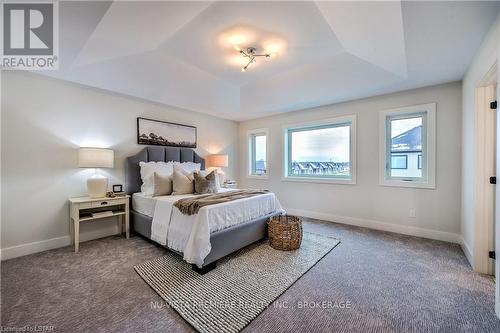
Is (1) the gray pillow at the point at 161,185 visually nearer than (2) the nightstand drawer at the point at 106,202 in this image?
No

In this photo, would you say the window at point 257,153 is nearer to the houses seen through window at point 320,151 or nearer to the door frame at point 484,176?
the houses seen through window at point 320,151

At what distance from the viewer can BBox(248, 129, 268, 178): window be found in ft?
17.2

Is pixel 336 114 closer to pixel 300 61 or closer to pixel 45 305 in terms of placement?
pixel 300 61

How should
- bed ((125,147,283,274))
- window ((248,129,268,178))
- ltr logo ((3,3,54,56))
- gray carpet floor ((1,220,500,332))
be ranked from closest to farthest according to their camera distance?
gray carpet floor ((1,220,500,332)), ltr logo ((3,3,54,56)), bed ((125,147,283,274)), window ((248,129,268,178))

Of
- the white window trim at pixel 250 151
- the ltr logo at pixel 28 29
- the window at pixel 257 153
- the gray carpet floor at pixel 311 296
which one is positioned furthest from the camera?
the window at pixel 257 153

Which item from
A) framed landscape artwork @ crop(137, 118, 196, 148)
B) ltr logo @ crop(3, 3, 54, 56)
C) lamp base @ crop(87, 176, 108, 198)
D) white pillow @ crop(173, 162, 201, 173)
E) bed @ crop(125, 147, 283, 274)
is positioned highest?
ltr logo @ crop(3, 3, 54, 56)

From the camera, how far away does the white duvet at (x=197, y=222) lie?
211cm

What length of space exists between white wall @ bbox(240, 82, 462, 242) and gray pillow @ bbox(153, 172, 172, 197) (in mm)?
2536

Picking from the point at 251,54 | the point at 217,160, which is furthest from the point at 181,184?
the point at 251,54

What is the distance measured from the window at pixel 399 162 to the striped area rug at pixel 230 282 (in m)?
1.88

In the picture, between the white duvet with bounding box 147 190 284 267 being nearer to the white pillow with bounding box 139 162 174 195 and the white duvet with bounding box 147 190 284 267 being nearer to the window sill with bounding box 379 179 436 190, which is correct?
the white pillow with bounding box 139 162 174 195

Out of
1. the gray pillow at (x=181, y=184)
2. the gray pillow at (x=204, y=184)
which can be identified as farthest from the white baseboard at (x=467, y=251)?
the gray pillow at (x=181, y=184)

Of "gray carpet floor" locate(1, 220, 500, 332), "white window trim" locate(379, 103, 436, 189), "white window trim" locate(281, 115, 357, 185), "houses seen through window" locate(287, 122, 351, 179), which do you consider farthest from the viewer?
"houses seen through window" locate(287, 122, 351, 179)

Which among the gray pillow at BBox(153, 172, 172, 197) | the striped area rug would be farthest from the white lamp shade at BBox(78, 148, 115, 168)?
the striped area rug
